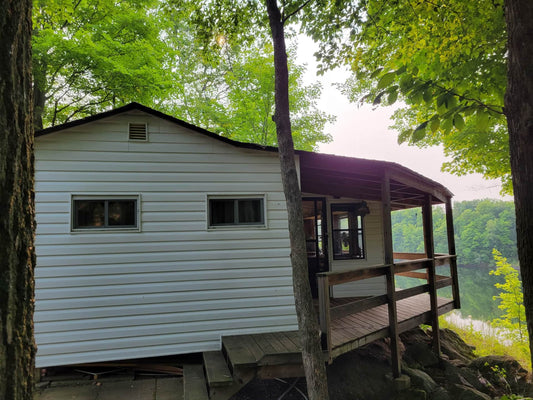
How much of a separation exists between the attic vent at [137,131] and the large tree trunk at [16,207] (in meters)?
3.18

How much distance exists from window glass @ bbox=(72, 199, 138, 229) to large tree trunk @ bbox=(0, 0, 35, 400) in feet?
10.2

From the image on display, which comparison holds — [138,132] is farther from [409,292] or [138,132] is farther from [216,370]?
[409,292]

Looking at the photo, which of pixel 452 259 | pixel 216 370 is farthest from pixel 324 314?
pixel 452 259

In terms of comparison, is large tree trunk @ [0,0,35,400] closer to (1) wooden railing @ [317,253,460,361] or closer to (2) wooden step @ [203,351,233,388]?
(2) wooden step @ [203,351,233,388]

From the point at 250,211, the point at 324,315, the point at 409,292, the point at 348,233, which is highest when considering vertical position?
the point at 250,211

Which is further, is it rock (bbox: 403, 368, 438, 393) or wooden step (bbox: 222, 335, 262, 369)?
rock (bbox: 403, 368, 438, 393)

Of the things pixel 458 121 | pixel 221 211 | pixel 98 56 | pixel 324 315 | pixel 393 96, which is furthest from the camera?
pixel 98 56

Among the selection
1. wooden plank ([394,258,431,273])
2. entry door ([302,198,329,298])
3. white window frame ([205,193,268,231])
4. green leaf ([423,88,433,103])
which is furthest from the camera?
entry door ([302,198,329,298])

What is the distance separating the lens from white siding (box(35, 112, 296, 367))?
12.9 feet

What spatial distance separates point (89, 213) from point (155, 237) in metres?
0.97

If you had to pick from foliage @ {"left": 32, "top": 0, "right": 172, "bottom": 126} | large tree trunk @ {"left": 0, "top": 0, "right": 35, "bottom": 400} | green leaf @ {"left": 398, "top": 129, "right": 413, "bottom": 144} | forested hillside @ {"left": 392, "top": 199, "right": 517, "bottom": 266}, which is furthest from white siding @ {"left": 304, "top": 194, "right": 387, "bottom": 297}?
forested hillside @ {"left": 392, "top": 199, "right": 517, "bottom": 266}

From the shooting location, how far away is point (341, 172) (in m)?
5.19

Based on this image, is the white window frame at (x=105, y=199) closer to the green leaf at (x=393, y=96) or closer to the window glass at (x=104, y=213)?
A: the window glass at (x=104, y=213)

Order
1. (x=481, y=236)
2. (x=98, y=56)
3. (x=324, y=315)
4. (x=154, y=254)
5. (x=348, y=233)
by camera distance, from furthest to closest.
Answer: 1. (x=481, y=236)
2. (x=98, y=56)
3. (x=348, y=233)
4. (x=154, y=254)
5. (x=324, y=315)
